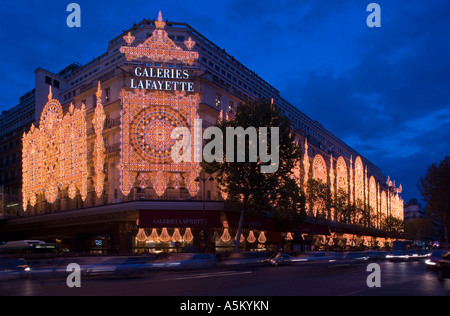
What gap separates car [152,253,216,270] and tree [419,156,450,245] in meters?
39.5

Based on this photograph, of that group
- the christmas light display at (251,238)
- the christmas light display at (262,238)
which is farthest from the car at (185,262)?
the christmas light display at (262,238)

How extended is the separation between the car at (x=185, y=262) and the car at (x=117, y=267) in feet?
7.03

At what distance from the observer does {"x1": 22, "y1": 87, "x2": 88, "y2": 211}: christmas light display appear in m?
46.5

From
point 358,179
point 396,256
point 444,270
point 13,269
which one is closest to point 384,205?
point 358,179

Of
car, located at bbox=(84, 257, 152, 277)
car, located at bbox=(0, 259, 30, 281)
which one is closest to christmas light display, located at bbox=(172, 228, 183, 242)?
car, located at bbox=(84, 257, 152, 277)

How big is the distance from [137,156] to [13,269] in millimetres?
20168

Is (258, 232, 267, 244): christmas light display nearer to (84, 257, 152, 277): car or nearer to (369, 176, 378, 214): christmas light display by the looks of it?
(84, 257, 152, 277): car

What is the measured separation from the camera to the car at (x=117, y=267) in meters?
23.0

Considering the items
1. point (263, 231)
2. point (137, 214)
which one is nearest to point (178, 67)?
point (137, 214)

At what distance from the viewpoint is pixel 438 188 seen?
56281mm

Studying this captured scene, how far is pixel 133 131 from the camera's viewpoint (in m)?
41.8

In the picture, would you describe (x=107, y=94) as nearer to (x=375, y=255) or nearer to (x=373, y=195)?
(x=375, y=255)
